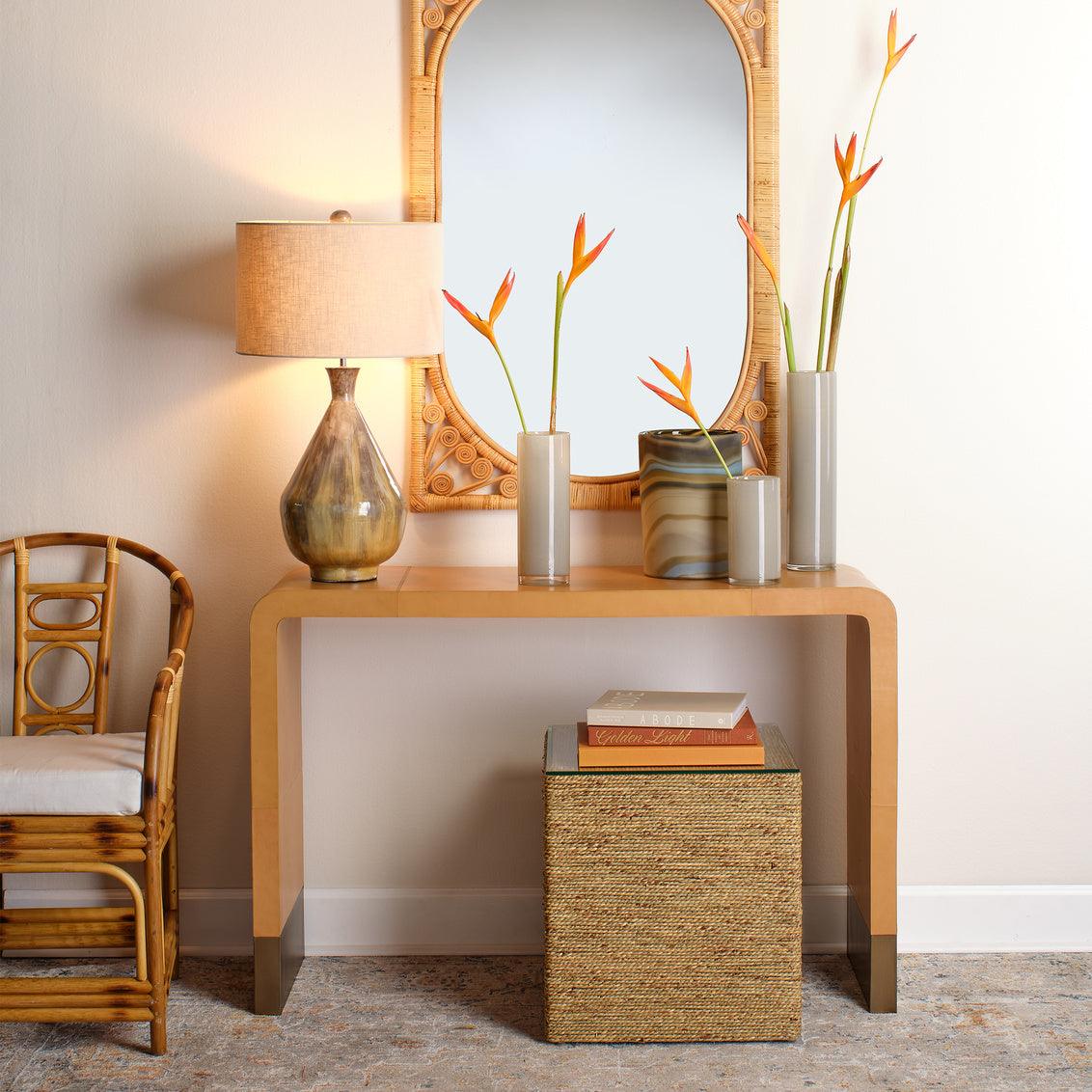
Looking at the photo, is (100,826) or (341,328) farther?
(341,328)

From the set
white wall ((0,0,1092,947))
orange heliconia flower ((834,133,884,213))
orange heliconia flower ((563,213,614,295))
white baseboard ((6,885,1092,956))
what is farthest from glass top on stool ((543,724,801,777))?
orange heliconia flower ((834,133,884,213))

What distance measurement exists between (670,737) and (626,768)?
10cm

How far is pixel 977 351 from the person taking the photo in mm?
2633

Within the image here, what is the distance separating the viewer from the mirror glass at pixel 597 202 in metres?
2.56

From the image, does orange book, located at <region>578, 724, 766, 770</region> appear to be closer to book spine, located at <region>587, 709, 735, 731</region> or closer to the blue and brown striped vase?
book spine, located at <region>587, 709, 735, 731</region>

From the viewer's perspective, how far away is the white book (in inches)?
89.0

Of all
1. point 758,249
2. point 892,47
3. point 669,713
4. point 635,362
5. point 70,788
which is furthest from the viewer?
point 635,362

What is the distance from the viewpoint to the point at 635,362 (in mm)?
2615

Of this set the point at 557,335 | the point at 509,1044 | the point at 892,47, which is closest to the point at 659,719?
the point at 509,1044

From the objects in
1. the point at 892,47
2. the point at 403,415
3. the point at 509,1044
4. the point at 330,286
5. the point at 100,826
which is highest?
the point at 892,47

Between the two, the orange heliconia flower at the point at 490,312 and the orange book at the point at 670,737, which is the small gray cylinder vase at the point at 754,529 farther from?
the orange heliconia flower at the point at 490,312

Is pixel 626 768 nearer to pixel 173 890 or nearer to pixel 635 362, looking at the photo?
pixel 635 362

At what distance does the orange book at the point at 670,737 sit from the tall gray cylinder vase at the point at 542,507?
31 cm

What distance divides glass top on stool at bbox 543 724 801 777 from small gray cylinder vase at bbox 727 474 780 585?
1.05ft
